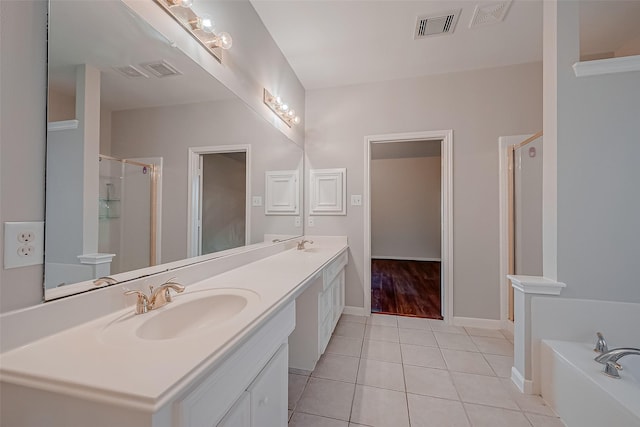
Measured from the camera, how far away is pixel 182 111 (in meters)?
1.22

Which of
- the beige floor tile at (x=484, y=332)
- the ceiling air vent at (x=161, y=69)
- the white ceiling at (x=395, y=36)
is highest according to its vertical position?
the white ceiling at (x=395, y=36)

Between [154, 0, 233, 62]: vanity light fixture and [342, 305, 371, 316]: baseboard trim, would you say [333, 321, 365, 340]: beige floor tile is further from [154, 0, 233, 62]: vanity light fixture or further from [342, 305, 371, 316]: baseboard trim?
[154, 0, 233, 62]: vanity light fixture

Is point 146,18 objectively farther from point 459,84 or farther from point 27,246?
point 459,84

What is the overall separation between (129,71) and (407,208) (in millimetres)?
5674

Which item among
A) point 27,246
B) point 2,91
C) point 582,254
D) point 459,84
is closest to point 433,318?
point 582,254

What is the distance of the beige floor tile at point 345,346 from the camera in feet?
6.73

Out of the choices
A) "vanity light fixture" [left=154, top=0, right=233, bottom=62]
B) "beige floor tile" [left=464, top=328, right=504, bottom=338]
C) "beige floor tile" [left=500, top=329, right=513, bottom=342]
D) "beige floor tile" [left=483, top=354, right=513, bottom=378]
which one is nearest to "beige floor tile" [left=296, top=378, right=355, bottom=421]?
"beige floor tile" [left=483, top=354, right=513, bottom=378]

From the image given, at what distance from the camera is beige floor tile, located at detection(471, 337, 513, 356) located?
209cm

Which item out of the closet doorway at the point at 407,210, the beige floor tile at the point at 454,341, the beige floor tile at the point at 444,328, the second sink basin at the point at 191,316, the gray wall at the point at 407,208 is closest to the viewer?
the second sink basin at the point at 191,316

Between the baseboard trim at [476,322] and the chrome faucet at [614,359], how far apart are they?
132 cm

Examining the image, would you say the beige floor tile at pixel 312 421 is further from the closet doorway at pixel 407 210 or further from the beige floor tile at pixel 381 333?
the closet doorway at pixel 407 210

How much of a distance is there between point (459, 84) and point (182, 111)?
2629 millimetres

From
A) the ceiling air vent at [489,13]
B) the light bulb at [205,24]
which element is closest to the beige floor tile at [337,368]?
the light bulb at [205,24]

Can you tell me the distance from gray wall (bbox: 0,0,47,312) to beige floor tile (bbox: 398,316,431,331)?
8.64 ft
